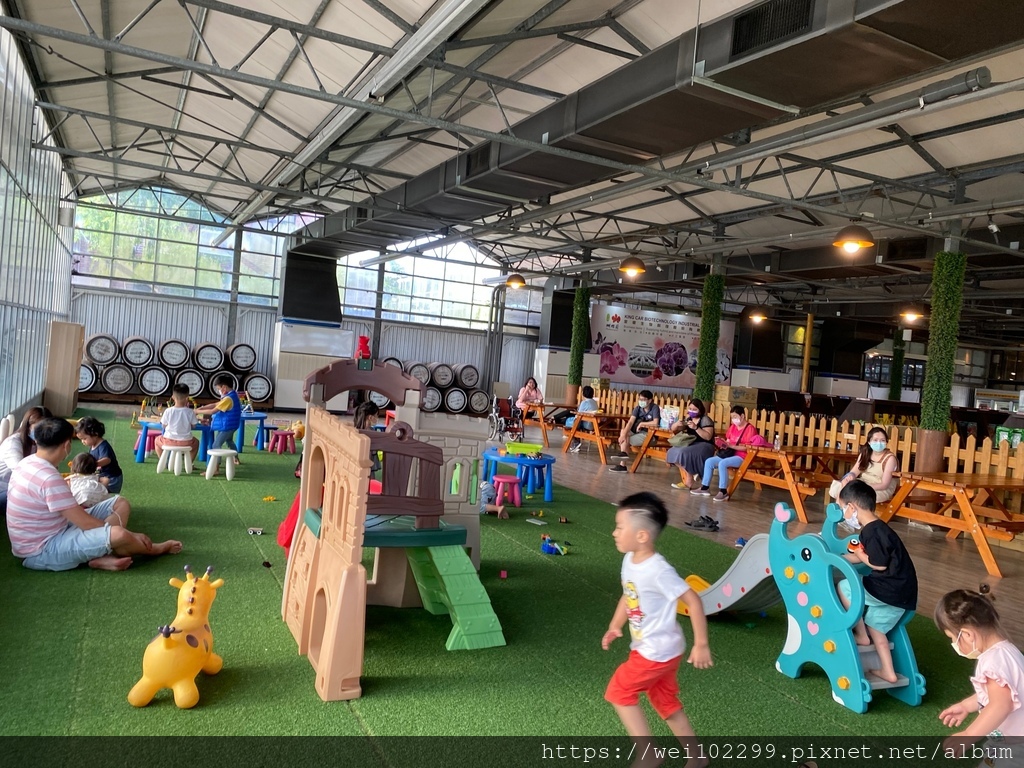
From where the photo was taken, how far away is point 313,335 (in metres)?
17.1

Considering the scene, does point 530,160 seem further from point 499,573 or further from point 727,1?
point 499,573

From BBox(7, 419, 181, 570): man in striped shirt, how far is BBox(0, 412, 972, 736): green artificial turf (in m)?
0.10

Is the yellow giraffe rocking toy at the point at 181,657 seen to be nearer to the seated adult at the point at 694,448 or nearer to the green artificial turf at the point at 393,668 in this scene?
the green artificial turf at the point at 393,668

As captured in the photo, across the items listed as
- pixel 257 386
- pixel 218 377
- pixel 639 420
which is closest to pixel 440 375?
pixel 257 386

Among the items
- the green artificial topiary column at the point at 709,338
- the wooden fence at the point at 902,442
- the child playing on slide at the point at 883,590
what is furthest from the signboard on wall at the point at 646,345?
the child playing on slide at the point at 883,590

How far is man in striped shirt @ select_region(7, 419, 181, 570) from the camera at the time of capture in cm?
421

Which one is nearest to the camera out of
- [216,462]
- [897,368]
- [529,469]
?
[216,462]

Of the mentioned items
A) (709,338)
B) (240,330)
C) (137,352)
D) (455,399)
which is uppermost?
(709,338)

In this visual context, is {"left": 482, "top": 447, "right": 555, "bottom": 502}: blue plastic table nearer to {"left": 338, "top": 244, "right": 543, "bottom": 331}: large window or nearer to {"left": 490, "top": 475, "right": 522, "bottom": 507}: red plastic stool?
{"left": 490, "top": 475, "right": 522, "bottom": 507}: red plastic stool

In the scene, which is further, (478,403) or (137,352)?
(478,403)

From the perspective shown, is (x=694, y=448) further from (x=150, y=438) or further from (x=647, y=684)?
(x=647, y=684)

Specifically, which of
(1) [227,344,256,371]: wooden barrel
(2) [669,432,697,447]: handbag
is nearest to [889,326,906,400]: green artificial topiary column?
(2) [669,432,697,447]: handbag

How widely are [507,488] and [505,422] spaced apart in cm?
619

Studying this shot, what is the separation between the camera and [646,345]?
22016 mm
